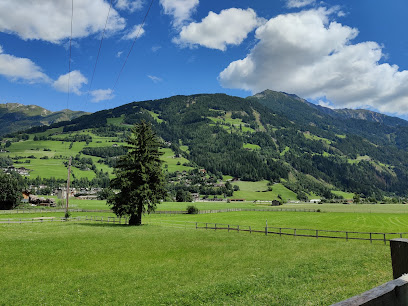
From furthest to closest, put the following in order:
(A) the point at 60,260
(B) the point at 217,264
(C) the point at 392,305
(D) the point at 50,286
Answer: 1. (A) the point at 60,260
2. (B) the point at 217,264
3. (D) the point at 50,286
4. (C) the point at 392,305

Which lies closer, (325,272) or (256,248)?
(325,272)

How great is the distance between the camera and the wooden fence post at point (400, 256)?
363 centimetres

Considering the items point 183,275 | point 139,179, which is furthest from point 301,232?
point 183,275

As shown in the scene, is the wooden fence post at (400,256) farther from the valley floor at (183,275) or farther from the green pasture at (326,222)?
the green pasture at (326,222)

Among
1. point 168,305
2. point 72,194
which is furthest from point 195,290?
point 72,194

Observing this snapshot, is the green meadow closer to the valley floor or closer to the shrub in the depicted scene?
the valley floor

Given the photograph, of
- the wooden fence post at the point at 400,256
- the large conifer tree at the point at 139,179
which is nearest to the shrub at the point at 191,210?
the large conifer tree at the point at 139,179

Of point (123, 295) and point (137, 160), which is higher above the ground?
point (137, 160)

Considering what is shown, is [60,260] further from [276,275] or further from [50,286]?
[276,275]

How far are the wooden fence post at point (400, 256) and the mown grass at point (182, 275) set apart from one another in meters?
8.88

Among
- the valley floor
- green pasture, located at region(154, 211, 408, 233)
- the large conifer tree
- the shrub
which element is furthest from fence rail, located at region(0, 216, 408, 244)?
the shrub

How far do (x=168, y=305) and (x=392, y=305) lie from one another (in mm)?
11357

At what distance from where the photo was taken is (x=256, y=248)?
26.9 m

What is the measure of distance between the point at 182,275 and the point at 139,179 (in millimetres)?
32310
